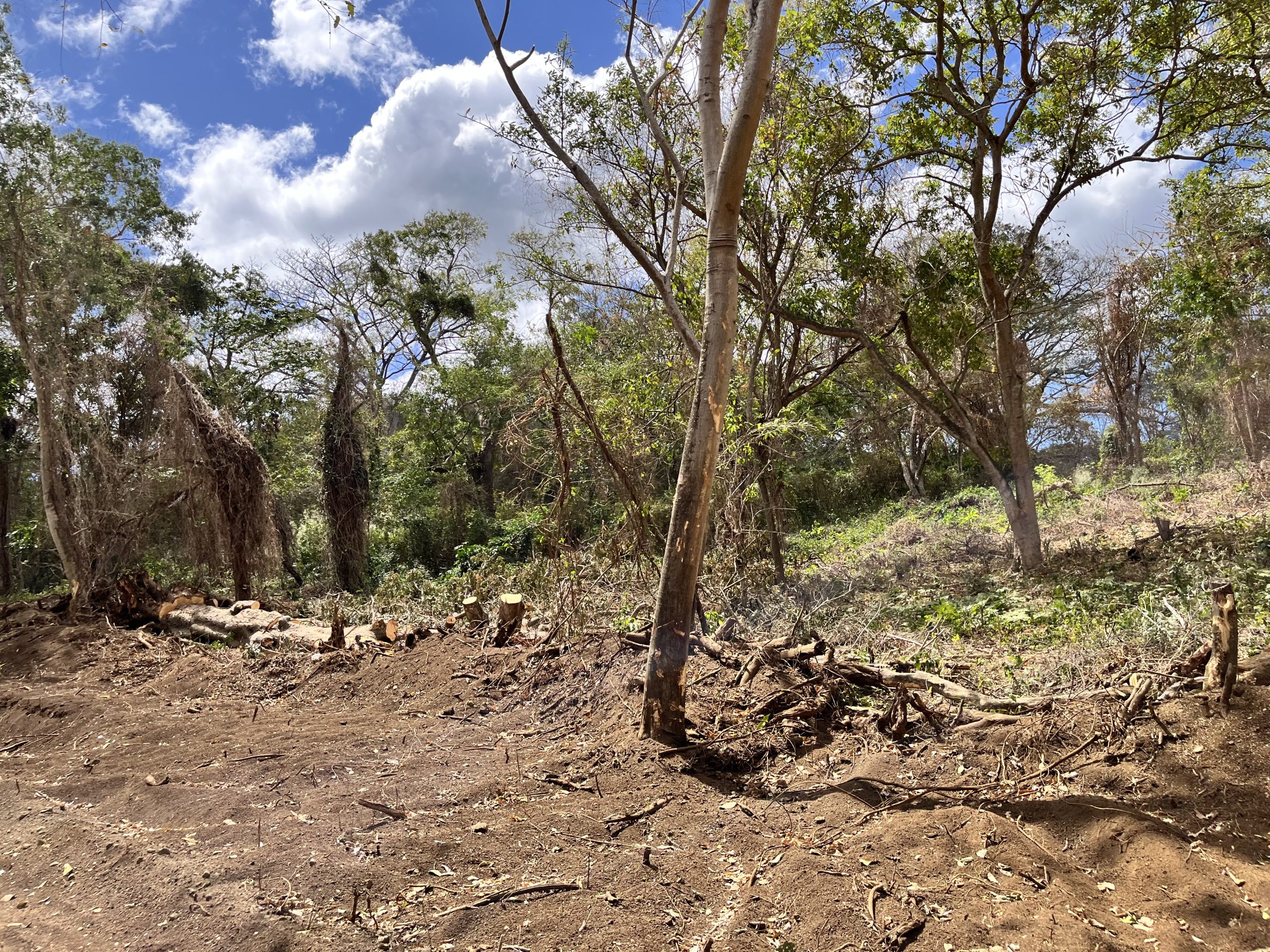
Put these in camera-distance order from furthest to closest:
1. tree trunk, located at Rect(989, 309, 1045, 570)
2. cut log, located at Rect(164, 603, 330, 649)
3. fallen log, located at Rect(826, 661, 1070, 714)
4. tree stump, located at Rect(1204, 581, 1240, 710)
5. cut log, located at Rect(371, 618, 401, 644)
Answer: tree trunk, located at Rect(989, 309, 1045, 570), cut log, located at Rect(164, 603, 330, 649), cut log, located at Rect(371, 618, 401, 644), fallen log, located at Rect(826, 661, 1070, 714), tree stump, located at Rect(1204, 581, 1240, 710)

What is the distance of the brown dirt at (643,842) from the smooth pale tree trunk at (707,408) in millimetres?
412

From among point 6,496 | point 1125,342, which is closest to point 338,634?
point 6,496

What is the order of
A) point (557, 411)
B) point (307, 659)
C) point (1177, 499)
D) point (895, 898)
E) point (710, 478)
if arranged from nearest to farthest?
point (895, 898), point (710, 478), point (557, 411), point (307, 659), point (1177, 499)

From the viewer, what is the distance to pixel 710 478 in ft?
14.2

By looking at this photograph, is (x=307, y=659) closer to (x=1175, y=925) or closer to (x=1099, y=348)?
Result: (x=1175, y=925)

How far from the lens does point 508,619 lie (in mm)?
7219

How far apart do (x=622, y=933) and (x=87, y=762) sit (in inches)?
176

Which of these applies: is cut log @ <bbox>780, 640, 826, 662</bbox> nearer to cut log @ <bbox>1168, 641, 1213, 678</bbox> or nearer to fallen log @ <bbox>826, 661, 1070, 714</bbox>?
fallen log @ <bbox>826, 661, 1070, 714</bbox>

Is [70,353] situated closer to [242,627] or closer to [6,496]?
[242,627]

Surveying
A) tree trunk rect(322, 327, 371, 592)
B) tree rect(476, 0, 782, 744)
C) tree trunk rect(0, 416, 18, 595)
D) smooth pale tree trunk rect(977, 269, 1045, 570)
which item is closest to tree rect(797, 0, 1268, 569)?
smooth pale tree trunk rect(977, 269, 1045, 570)

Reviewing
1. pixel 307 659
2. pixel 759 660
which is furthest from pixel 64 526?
pixel 759 660

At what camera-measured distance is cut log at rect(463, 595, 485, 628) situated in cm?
779

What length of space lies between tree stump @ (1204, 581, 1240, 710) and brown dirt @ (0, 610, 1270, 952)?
0.10m

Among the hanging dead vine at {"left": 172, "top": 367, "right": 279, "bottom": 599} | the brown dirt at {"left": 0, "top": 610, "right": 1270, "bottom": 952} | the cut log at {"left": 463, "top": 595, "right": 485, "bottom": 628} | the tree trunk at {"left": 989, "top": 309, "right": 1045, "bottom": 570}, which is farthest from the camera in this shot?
the hanging dead vine at {"left": 172, "top": 367, "right": 279, "bottom": 599}
